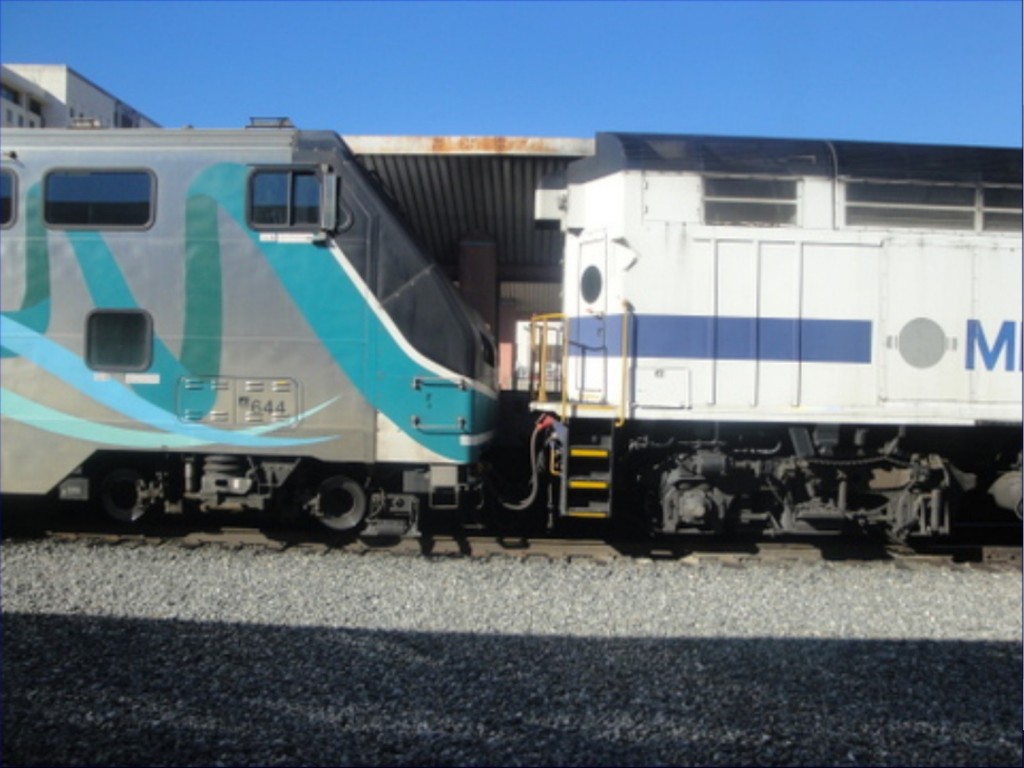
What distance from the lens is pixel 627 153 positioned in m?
7.10

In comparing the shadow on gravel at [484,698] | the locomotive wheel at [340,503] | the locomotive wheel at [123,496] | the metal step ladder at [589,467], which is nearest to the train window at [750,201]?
the metal step ladder at [589,467]

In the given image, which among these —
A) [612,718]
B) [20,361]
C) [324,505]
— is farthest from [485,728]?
[20,361]

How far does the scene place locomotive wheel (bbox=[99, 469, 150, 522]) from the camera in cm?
718

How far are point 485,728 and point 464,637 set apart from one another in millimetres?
1287

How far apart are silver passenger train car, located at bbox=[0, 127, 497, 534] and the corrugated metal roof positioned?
1798 millimetres

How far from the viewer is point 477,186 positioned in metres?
10.2

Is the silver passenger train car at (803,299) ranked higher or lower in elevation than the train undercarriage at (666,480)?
higher

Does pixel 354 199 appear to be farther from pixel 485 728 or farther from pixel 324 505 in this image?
pixel 485 728

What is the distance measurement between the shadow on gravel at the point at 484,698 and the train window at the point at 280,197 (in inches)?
133

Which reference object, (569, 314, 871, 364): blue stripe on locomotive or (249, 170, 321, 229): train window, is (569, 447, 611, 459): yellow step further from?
(249, 170, 321, 229): train window

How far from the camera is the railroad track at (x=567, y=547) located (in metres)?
7.25

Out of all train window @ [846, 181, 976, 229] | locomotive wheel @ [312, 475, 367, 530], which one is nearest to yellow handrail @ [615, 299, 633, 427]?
train window @ [846, 181, 976, 229]

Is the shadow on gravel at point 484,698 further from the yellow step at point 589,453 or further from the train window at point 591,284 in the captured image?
the train window at point 591,284

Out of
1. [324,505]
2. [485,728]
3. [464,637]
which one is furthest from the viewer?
[324,505]
